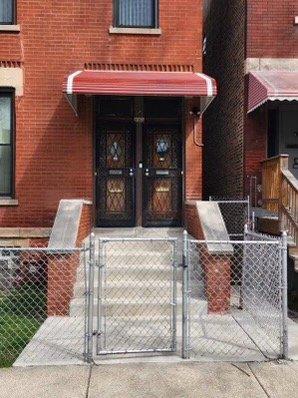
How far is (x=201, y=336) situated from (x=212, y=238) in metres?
1.85

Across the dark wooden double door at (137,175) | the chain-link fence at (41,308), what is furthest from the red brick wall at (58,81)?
the chain-link fence at (41,308)

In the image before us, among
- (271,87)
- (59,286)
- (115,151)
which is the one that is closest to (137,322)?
(59,286)

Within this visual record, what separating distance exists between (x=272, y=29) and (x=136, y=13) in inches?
113

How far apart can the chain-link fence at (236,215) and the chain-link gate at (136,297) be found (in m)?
2.09

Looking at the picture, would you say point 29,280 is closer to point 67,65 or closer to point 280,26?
point 67,65

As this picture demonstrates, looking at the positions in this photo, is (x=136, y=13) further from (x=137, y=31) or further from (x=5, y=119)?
(x=5, y=119)

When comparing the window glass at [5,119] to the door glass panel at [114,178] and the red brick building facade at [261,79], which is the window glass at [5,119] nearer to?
the door glass panel at [114,178]

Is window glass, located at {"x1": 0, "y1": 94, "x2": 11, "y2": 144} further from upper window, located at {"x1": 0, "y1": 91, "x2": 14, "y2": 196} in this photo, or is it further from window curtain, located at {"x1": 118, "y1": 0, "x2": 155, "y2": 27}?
window curtain, located at {"x1": 118, "y1": 0, "x2": 155, "y2": 27}

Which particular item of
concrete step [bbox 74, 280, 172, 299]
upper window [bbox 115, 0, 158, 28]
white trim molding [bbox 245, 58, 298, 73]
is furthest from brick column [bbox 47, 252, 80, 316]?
white trim molding [bbox 245, 58, 298, 73]

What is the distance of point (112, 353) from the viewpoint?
580 cm

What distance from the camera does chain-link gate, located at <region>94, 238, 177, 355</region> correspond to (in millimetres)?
5953

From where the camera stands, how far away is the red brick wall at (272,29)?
10.5 metres

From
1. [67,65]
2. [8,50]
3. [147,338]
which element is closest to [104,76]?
[67,65]

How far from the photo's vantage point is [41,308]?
810cm
